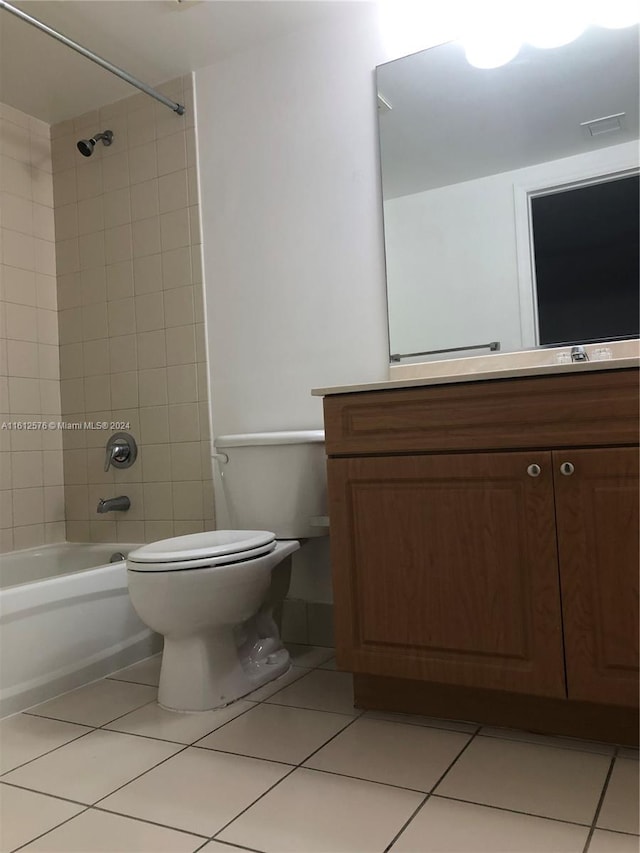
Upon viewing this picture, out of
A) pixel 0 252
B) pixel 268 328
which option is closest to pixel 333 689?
pixel 268 328

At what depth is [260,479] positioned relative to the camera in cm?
215

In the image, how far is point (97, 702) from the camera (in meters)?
1.91

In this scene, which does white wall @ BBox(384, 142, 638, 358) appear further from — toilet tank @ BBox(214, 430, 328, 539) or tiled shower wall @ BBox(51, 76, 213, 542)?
tiled shower wall @ BBox(51, 76, 213, 542)

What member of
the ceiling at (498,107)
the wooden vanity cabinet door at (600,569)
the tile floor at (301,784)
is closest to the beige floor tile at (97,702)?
the tile floor at (301,784)

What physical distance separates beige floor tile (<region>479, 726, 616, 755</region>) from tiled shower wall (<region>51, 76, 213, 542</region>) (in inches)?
51.6

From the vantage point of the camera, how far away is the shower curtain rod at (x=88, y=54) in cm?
202

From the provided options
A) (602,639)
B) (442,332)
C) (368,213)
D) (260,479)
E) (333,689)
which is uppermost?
(368,213)

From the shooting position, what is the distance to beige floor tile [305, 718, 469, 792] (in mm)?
1393

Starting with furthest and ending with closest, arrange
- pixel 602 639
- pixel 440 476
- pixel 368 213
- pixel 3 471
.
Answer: pixel 3 471
pixel 368 213
pixel 440 476
pixel 602 639

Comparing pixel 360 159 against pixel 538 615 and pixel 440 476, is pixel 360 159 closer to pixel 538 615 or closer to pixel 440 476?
pixel 440 476

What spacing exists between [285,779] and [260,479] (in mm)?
934

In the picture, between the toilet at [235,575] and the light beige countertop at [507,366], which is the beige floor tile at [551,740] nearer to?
the toilet at [235,575]

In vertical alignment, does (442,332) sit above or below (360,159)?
below

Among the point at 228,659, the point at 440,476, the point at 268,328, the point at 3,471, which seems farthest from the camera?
the point at 3,471
